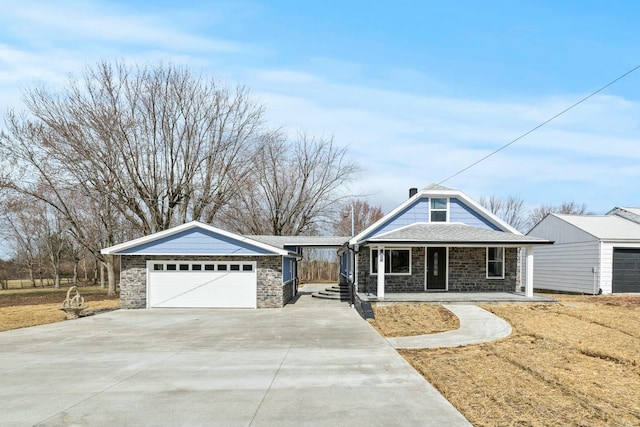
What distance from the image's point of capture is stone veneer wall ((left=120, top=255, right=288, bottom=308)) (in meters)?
19.4

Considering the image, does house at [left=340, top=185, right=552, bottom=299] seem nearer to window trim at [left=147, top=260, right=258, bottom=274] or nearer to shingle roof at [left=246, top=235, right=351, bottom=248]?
shingle roof at [left=246, top=235, right=351, bottom=248]

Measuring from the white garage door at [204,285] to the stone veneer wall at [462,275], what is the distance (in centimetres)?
486

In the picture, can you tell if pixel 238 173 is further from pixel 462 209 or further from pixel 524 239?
pixel 524 239

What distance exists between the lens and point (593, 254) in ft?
73.9

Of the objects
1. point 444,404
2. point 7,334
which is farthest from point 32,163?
point 444,404

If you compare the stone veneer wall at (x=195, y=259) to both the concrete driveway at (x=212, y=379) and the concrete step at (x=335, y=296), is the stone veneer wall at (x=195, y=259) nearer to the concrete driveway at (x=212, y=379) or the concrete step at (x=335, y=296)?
the concrete step at (x=335, y=296)

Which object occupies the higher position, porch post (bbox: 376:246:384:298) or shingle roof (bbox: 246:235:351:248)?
shingle roof (bbox: 246:235:351:248)

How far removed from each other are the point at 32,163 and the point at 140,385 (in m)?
23.0

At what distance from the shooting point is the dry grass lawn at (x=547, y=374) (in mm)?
6086

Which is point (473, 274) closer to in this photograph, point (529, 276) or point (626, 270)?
point (529, 276)

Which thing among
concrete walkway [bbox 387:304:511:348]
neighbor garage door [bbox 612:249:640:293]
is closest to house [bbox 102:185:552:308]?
concrete walkway [bbox 387:304:511:348]

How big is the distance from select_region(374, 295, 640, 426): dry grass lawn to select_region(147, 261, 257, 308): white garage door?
22.7 ft

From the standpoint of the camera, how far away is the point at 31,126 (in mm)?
25547

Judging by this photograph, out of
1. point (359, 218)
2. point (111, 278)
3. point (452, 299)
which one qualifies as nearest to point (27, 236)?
point (111, 278)
